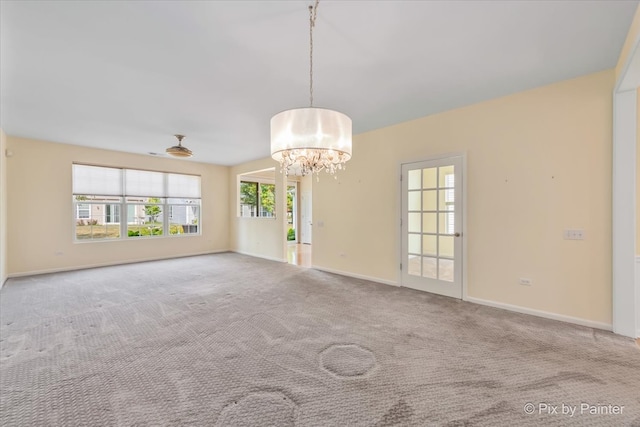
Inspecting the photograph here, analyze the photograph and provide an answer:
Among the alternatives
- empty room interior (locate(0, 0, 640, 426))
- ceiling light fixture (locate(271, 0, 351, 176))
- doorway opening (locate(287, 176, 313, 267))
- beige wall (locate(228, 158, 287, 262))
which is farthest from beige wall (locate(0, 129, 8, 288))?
doorway opening (locate(287, 176, 313, 267))

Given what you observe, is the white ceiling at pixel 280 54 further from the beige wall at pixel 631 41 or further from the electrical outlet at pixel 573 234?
the electrical outlet at pixel 573 234

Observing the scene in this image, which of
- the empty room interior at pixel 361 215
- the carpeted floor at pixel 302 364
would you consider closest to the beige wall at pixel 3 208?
the empty room interior at pixel 361 215

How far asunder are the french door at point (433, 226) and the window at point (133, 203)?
Result: 622 cm

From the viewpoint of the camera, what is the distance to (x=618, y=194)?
2830 mm

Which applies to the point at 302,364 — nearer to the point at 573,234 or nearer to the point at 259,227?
the point at 573,234

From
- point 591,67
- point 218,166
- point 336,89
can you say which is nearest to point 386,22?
point 336,89

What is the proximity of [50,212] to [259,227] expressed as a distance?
14.5ft

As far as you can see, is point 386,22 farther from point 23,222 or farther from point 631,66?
point 23,222

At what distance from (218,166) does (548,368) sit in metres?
8.45

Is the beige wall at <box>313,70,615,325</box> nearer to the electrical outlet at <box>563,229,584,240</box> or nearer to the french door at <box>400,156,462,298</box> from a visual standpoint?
the electrical outlet at <box>563,229,584,240</box>

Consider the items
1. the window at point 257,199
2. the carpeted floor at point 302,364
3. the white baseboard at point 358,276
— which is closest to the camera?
the carpeted floor at point 302,364

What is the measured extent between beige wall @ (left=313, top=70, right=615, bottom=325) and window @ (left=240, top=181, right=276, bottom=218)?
583cm

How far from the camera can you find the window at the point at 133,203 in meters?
6.18

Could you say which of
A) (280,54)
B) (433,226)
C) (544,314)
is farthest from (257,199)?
(544,314)
